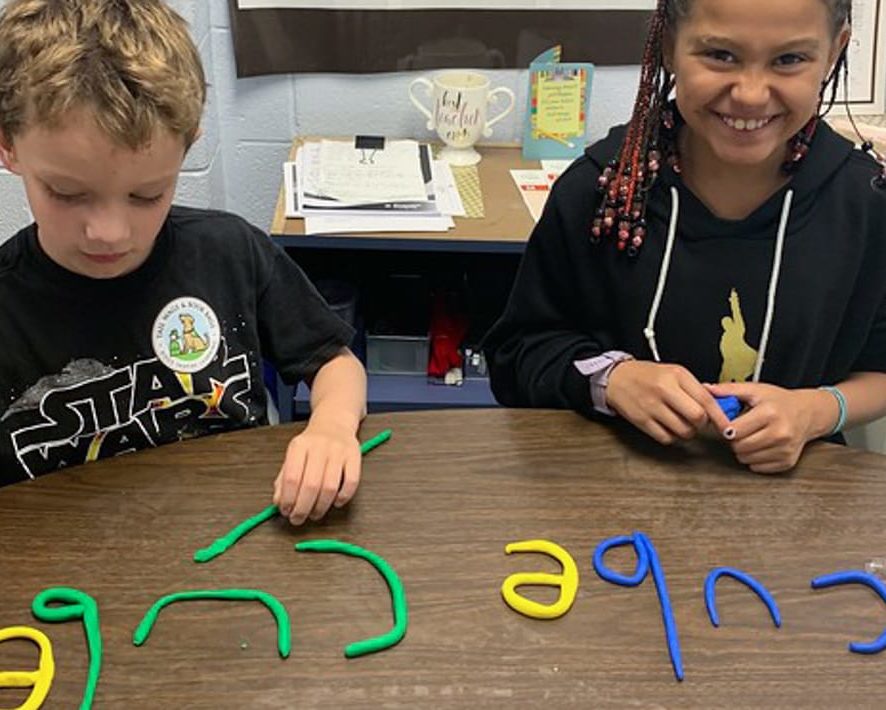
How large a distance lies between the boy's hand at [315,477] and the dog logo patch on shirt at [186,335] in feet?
0.71

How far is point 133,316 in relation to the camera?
1.09 m

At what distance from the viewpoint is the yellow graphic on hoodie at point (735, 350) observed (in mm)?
1221

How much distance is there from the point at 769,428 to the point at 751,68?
0.36 metres

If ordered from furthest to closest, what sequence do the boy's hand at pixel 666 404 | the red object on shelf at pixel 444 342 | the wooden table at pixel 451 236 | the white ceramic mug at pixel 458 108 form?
1. the red object on shelf at pixel 444 342
2. the white ceramic mug at pixel 458 108
3. the wooden table at pixel 451 236
4. the boy's hand at pixel 666 404

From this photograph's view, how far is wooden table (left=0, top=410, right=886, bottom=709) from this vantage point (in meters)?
0.75

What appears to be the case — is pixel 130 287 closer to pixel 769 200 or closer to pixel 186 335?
pixel 186 335

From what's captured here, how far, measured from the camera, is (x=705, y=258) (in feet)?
3.96

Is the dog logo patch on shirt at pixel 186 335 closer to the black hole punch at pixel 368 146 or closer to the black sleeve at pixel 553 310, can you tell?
the black sleeve at pixel 553 310

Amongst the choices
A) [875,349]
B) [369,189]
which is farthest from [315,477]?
[369,189]

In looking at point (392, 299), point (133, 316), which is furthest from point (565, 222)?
point (392, 299)

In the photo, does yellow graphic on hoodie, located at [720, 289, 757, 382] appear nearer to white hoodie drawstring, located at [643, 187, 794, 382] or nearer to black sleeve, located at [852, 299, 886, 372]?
white hoodie drawstring, located at [643, 187, 794, 382]

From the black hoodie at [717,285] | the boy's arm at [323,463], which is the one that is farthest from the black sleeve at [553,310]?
the boy's arm at [323,463]

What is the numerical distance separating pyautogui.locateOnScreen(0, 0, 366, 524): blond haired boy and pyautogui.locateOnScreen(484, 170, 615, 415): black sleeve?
0.21 m

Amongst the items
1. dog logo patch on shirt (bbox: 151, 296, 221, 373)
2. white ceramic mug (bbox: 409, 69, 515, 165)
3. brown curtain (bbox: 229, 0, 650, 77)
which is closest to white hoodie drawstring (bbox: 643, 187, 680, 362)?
dog logo patch on shirt (bbox: 151, 296, 221, 373)
